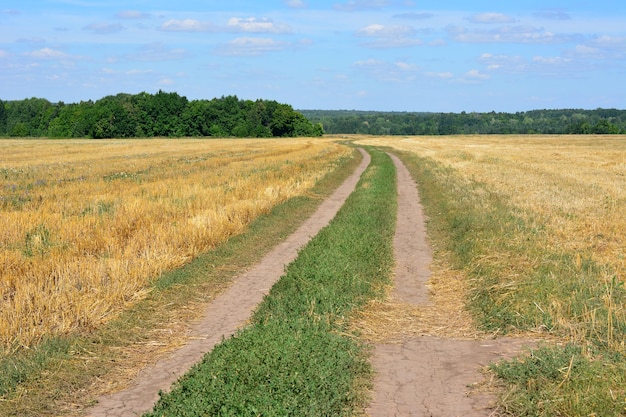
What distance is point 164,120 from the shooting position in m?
136

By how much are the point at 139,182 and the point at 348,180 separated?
10736mm

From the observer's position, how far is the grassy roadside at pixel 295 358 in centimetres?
557

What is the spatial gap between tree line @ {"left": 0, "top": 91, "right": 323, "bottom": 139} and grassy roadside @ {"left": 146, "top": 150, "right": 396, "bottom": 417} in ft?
409

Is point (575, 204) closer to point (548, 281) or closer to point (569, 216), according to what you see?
point (569, 216)

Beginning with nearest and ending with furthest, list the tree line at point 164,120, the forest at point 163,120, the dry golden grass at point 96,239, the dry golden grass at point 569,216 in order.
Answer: the dry golden grass at point 96,239
the dry golden grass at point 569,216
the tree line at point 164,120
the forest at point 163,120

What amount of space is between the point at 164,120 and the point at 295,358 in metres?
135

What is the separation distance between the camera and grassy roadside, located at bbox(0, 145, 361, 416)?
6141 millimetres

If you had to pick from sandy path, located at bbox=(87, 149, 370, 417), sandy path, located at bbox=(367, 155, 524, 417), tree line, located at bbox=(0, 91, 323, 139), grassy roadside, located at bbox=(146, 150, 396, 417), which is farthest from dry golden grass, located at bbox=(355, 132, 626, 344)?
tree line, located at bbox=(0, 91, 323, 139)

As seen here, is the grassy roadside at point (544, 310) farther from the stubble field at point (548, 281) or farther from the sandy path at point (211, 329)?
the sandy path at point (211, 329)

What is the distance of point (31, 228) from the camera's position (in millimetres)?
13898

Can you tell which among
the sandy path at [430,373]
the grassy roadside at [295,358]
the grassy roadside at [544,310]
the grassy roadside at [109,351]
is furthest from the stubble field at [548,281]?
the grassy roadside at [109,351]

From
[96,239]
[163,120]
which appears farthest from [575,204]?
[163,120]

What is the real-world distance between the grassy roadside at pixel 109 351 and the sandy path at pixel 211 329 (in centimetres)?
22

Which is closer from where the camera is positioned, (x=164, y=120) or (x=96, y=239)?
(x=96, y=239)
